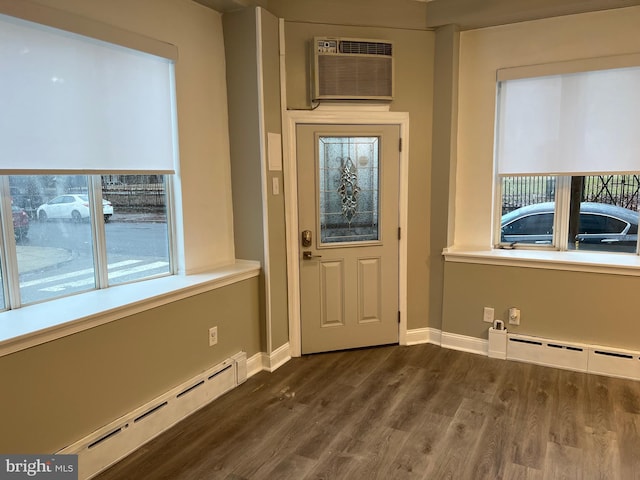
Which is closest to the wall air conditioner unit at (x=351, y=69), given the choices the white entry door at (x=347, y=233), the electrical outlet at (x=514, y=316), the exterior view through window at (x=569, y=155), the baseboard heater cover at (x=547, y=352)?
the white entry door at (x=347, y=233)

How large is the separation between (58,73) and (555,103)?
3.41 m

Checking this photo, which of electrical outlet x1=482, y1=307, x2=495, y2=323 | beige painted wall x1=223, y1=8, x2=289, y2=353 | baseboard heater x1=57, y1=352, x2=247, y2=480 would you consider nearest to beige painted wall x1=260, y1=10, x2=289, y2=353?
beige painted wall x1=223, y1=8, x2=289, y2=353

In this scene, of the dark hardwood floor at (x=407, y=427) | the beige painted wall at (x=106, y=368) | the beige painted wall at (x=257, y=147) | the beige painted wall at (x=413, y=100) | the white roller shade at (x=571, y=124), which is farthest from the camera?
the beige painted wall at (x=413, y=100)

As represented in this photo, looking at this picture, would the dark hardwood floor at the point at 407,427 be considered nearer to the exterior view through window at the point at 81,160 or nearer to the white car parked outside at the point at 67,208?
the exterior view through window at the point at 81,160

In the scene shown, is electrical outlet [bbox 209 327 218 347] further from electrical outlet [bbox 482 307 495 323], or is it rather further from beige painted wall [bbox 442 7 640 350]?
electrical outlet [bbox 482 307 495 323]

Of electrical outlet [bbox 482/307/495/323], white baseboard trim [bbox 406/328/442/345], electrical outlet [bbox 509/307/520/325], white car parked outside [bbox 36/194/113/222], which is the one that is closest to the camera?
white car parked outside [bbox 36/194/113/222]

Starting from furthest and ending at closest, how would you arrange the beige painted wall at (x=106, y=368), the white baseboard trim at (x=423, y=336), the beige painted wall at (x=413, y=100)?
the white baseboard trim at (x=423, y=336) → the beige painted wall at (x=413, y=100) → the beige painted wall at (x=106, y=368)

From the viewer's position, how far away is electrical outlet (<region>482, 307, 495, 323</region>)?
3.74 metres

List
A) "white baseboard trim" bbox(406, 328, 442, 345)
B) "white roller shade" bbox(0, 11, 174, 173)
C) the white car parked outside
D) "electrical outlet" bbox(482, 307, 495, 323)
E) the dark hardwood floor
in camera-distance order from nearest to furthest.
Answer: "white roller shade" bbox(0, 11, 174, 173) < the dark hardwood floor < the white car parked outside < "electrical outlet" bbox(482, 307, 495, 323) < "white baseboard trim" bbox(406, 328, 442, 345)

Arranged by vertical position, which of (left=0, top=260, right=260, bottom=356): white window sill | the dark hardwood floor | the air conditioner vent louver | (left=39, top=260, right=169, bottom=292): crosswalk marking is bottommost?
the dark hardwood floor

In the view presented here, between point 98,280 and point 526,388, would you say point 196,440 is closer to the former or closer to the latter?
point 98,280

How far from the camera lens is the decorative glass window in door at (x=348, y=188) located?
3.67 m

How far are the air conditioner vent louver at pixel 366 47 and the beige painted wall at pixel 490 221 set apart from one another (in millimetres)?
715

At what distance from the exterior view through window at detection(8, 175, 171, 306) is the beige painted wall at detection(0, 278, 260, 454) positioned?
432 mm
